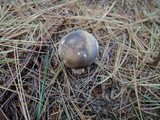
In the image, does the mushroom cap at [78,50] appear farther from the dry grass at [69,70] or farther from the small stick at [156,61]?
the small stick at [156,61]

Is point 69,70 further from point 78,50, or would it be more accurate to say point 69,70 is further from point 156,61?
point 156,61

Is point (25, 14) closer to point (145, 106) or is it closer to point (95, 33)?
point (95, 33)

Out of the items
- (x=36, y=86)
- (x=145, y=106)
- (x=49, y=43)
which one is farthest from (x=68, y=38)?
(x=145, y=106)

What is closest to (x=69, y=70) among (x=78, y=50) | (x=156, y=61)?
(x=78, y=50)

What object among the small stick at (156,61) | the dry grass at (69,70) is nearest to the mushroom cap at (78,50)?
the dry grass at (69,70)

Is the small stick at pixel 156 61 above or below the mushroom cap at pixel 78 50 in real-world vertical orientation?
below

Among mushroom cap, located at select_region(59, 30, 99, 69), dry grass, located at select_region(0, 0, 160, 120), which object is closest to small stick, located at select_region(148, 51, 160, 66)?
dry grass, located at select_region(0, 0, 160, 120)
